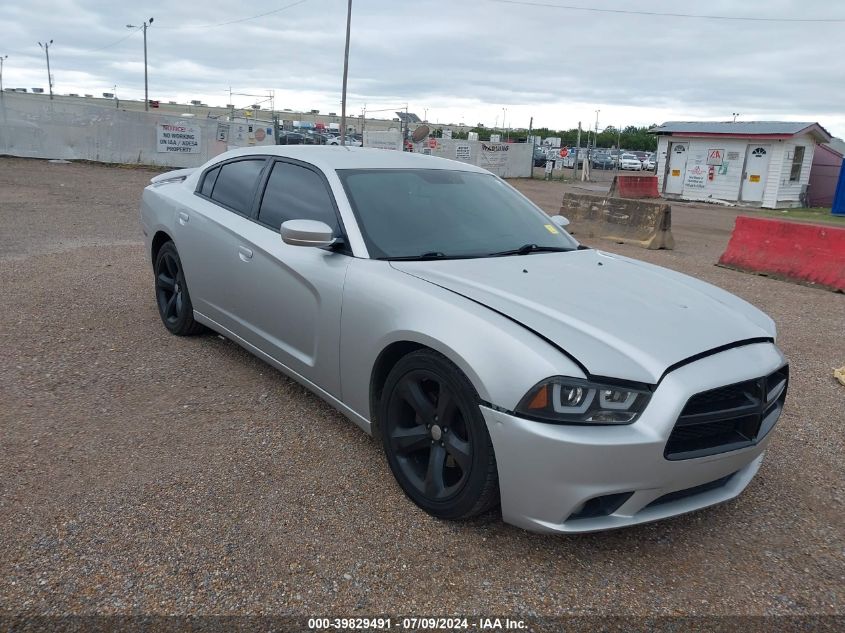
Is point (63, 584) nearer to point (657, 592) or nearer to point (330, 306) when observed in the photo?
point (330, 306)

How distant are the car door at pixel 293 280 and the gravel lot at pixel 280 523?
1.41 ft

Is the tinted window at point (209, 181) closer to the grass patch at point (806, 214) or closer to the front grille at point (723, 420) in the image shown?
the front grille at point (723, 420)

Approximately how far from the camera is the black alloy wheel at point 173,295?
522 cm

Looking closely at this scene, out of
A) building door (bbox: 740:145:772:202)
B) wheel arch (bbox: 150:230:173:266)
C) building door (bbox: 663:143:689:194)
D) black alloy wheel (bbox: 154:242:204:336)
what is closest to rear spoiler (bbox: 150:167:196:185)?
wheel arch (bbox: 150:230:173:266)

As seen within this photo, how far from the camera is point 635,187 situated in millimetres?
24797

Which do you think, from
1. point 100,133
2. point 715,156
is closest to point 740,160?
point 715,156

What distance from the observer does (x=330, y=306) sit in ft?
11.7

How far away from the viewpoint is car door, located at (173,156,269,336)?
14.6ft

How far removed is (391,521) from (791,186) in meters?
24.1

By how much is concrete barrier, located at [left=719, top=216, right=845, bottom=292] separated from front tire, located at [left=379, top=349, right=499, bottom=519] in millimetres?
7516

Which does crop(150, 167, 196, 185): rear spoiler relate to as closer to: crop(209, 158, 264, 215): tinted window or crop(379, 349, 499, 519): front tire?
crop(209, 158, 264, 215): tinted window

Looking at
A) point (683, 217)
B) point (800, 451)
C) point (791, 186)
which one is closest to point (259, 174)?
point (800, 451)

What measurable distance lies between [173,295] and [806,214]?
2156 cm

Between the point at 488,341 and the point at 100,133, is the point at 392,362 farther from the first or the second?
the point at 100,133
